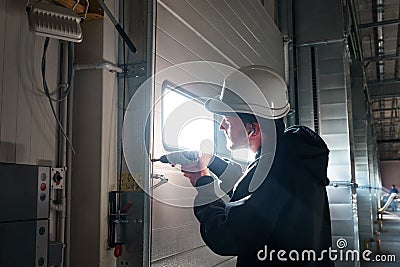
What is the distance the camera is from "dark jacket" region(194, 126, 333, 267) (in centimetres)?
143

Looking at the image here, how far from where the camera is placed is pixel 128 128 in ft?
6.44

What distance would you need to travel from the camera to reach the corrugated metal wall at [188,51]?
211cm

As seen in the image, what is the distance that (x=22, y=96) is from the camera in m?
1.57

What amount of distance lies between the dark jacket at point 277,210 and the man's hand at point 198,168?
41 millimetres

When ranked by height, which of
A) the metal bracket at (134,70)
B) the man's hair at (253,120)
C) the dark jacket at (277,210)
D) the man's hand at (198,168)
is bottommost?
the dark jacket at (277,210)

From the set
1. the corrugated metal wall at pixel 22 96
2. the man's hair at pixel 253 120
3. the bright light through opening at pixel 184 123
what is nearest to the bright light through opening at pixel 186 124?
the bright light through opening at pixel 184 123

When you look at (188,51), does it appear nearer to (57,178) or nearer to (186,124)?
(186,124)

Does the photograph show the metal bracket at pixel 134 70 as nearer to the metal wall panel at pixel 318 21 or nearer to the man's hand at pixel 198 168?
the man's hand at pixel 198 168

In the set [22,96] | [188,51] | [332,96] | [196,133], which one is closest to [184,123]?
[196,133]

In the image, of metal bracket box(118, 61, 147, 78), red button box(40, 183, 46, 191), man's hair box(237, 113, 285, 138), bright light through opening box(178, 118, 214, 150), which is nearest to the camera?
red button box(40, 183, 46, 191)

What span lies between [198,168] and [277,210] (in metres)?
0.35

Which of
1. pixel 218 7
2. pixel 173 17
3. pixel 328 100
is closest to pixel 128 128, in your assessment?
pixel 173 17

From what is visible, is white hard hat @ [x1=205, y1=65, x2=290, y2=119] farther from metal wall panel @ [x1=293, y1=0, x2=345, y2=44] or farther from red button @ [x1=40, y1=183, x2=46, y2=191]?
metal wall panel @ [x1=293, y1=0, x2=345, y2=44]

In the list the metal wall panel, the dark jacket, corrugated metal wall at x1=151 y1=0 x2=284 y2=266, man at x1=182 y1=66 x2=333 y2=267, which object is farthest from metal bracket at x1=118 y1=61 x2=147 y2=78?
the metal wall panel
